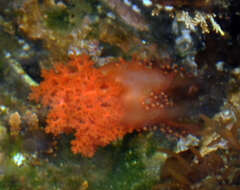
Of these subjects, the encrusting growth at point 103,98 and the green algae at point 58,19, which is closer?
the encrusting growth at point 103,98

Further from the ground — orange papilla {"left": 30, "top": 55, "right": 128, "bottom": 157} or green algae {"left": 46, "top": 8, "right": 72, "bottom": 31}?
green algae {"left": 46, "top": 8, "right": 72, "bottom": 31}

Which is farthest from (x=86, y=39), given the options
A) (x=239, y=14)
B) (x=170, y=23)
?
(x=239, y=14)

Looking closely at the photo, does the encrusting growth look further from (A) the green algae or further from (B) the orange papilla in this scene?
(A) the green algae

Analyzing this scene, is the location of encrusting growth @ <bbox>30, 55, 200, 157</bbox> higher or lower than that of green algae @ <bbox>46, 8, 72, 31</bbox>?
lower

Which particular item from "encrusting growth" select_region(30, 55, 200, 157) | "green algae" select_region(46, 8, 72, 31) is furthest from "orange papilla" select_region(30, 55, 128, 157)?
"green algae" select_region(46, 8, 72, 31)

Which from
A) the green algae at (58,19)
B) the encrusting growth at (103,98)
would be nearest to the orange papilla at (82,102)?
the encrusting growth at (103,98)

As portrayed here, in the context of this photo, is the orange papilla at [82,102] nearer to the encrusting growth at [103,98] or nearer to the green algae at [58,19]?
the encrusting growth at [103,98]

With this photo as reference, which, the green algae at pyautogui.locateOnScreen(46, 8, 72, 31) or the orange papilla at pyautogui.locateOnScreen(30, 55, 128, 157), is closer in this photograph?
the orange papilla at pyautogui.locateOnScreen(30, 55, 128, 157)

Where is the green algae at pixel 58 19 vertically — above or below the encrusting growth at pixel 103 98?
above

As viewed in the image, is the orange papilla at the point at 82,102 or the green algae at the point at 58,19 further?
the green algae at the point at 58,19
